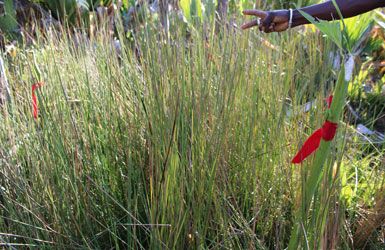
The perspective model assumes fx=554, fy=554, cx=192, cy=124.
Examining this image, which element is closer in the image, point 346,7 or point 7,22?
point 346,7

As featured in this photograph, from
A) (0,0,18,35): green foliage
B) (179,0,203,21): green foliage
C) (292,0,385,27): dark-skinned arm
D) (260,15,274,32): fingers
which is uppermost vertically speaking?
(292,0,385,27): dark-skinned arm

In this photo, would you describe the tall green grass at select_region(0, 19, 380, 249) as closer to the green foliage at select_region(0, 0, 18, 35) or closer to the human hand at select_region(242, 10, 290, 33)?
the human hand at select_region(242, 10, 290, 33)

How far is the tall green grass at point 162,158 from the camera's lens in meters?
1.35

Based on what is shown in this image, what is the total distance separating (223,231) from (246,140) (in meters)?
0.36

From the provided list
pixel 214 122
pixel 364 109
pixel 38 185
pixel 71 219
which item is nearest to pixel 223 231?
pixel 214 122

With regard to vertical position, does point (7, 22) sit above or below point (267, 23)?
below

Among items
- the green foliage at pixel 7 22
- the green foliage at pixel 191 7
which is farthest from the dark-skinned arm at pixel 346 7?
the green foliage at pixel 7 22

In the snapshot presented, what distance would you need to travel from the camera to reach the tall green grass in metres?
1.35

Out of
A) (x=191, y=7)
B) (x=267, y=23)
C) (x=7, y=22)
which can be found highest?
(x=267, y=23)

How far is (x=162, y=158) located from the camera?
1309mm

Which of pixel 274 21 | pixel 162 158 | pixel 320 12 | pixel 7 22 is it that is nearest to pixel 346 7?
pixel 320 12

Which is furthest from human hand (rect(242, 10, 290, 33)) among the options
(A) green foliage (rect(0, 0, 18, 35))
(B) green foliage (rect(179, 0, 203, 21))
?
(A) green foliage (rect(0, 0, 18, 35))

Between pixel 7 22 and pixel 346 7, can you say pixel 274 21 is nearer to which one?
pixel 346 7

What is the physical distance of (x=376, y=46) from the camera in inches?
131
